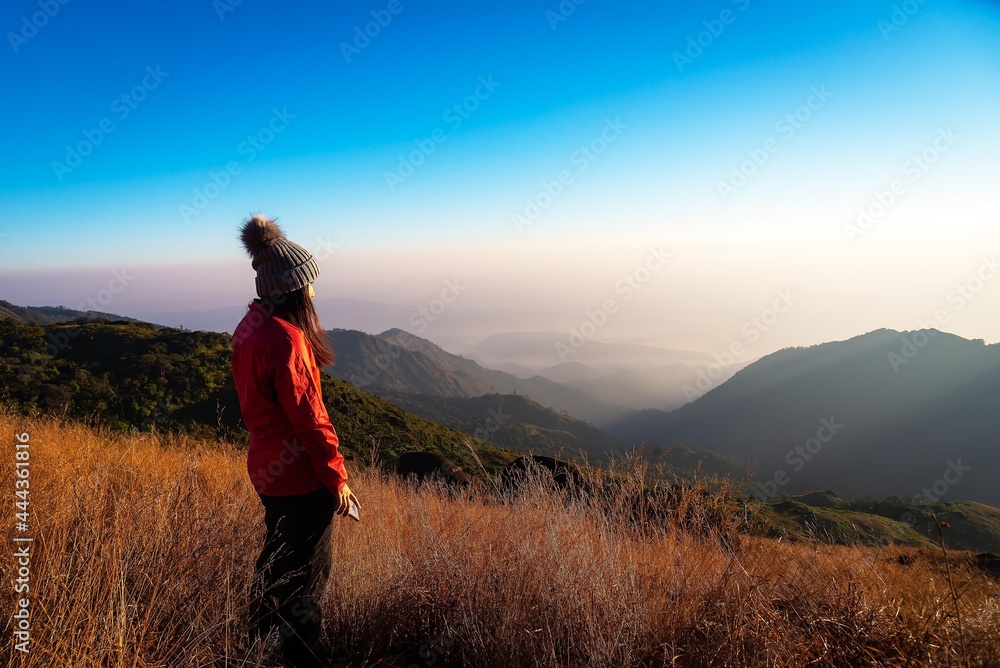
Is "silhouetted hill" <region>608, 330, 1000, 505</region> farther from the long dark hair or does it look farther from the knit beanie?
the knit beanie

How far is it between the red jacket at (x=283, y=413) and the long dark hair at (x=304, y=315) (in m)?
0.11

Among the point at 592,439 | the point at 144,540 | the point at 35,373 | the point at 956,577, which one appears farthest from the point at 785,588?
the point at 592,439

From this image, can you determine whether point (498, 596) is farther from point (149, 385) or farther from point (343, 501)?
point (149, 385)

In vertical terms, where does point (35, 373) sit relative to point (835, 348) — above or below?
below

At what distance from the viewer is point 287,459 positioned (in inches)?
92.1

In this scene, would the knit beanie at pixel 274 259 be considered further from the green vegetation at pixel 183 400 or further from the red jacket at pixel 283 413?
the green vegetation at pixel 183 400

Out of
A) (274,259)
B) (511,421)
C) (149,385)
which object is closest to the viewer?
(274,259)

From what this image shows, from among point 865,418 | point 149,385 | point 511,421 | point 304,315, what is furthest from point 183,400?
point 865,418

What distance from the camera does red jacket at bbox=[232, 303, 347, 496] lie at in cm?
225

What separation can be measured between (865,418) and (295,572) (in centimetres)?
11210

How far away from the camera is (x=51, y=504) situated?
9.60 feet

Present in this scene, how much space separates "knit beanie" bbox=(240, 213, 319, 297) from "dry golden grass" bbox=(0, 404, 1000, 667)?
Result: 4.17ft

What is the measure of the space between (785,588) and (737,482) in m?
1.27

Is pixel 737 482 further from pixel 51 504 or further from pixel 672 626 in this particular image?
pixel 51 504
